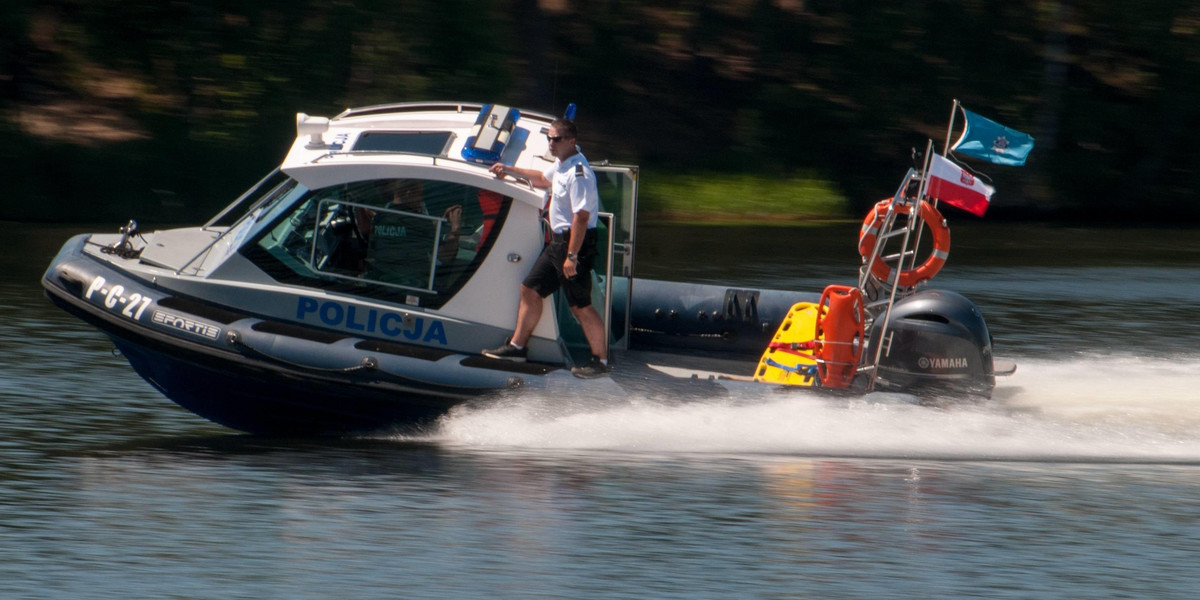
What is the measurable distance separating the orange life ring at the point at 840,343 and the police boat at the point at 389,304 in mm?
11

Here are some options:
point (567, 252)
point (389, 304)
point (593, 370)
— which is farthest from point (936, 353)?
point (389, 304)

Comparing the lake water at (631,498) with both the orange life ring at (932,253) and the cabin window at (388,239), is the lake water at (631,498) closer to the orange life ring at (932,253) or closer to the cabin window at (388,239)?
the cabin window at (388,239)

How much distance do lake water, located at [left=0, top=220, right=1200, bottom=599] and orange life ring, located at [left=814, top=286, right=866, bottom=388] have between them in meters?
0.30

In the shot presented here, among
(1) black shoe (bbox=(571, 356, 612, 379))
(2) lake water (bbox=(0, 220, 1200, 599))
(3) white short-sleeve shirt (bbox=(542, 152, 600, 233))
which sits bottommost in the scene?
(2) lake water (bbox=(0, 220, 1200, 599))

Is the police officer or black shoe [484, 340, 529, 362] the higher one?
the police officer

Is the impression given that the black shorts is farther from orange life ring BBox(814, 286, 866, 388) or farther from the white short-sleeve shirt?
orange life ring BBox(814, 286, 866, 388)

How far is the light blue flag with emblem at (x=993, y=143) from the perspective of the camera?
28.1 feet

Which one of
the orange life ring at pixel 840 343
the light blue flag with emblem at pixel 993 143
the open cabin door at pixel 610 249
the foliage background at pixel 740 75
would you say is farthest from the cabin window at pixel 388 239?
the foliage background at pixel 740 75

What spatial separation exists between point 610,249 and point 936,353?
193 centimetres

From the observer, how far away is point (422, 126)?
28.1ft

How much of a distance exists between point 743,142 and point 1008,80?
459 centimetres

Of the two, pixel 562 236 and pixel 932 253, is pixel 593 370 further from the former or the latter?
pixel 932 253

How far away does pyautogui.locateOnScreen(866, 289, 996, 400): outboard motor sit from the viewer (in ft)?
27.7

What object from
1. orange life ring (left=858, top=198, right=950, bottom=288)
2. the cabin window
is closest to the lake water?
the cabin window
